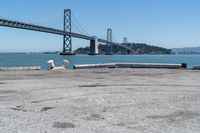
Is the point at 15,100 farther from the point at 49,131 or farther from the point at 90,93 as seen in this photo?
the point at 49,131

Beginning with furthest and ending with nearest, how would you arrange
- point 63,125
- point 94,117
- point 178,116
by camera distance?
point 178,116
point 94,117
point 63,125

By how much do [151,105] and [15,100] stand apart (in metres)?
3.25

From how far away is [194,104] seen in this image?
10.1 metres

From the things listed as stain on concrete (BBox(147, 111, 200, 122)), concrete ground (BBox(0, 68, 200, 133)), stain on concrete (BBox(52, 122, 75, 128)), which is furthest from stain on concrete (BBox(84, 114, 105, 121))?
stain on concrete (BBox(147, 111, 200, 122))

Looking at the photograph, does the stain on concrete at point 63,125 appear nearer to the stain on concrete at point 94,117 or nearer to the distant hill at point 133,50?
the stain on concrete at point 94,117

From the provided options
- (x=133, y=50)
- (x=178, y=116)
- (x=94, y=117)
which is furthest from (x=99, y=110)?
(x=133, y=50)

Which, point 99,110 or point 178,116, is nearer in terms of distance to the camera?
point 178,116

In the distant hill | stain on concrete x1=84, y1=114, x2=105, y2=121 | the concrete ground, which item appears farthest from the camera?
the distant hill

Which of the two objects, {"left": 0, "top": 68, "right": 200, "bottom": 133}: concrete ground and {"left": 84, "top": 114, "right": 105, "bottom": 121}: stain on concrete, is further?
{"left": 84, "top": 114, "right": 105, "bottom": 121}: stain on concrete

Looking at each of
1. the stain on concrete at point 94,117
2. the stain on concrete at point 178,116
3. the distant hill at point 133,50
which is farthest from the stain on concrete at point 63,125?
the distant hill at point 133,50

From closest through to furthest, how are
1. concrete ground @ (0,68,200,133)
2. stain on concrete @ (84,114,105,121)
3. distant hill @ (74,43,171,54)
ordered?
concrete ground @ (0,68,200,133) < stain on concrete @ (84,114,105,121) < distant hill @ (74,43,171,54)

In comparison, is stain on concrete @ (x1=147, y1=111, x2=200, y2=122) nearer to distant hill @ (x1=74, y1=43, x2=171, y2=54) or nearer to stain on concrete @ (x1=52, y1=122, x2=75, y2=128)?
stain on concrete @ (x1=52, y1=122, x2=75, y2=128)

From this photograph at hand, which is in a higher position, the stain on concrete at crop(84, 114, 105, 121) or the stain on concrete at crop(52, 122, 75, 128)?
the stain on concrete at crop(84, 114, 105, 121)

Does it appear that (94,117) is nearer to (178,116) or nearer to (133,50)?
(178,116)
